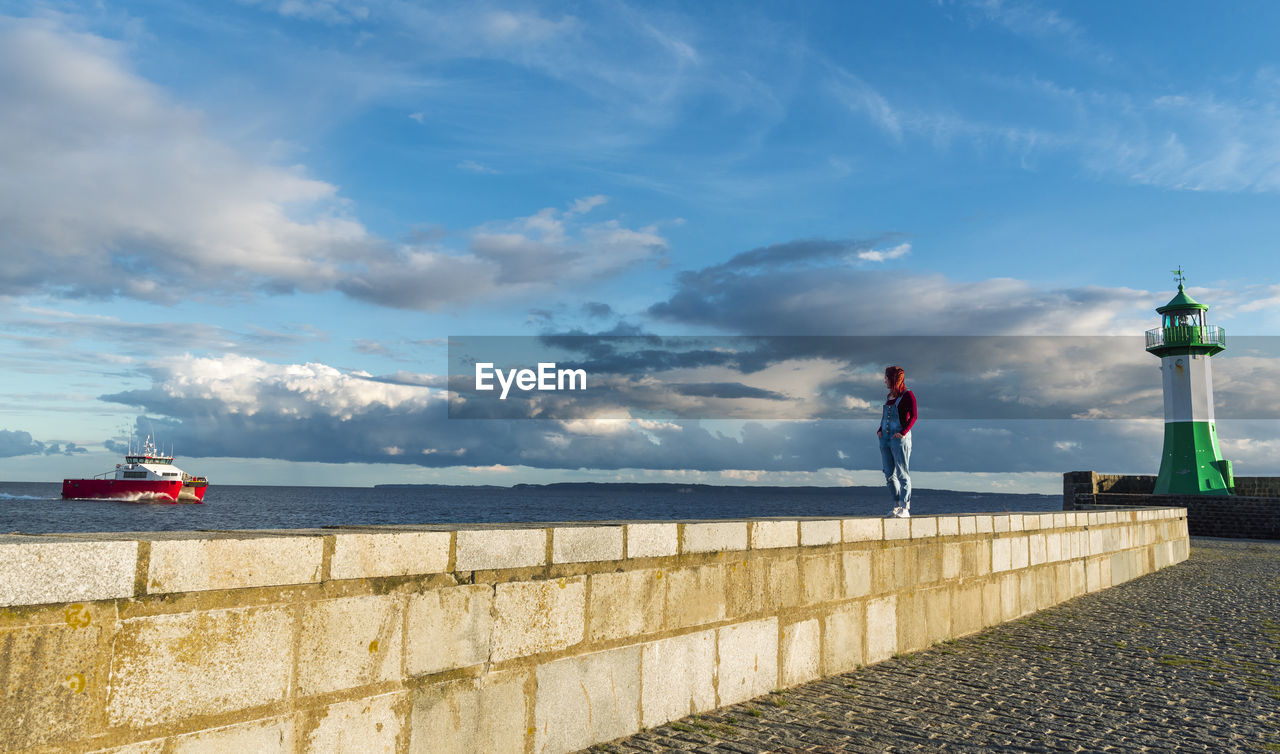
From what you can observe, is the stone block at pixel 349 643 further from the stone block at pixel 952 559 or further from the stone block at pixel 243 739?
the stone block at pixel 952 559

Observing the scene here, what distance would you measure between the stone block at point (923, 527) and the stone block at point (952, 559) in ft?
0.88

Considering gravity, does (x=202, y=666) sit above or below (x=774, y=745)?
above

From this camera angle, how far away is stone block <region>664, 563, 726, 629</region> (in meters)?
4.94

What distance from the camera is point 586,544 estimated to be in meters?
4.44

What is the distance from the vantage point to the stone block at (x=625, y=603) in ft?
14.7

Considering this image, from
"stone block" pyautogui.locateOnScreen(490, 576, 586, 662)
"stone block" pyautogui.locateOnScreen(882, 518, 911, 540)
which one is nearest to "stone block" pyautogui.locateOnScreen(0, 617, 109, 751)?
"stone block" pyautogui.locateOnScreen(490, 576, 586, 662)

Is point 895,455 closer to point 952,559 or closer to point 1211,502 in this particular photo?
point 952,559

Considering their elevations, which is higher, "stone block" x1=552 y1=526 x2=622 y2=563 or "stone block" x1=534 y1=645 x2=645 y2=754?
"stone block" x1=552 y1=526 x2=622 y2=563

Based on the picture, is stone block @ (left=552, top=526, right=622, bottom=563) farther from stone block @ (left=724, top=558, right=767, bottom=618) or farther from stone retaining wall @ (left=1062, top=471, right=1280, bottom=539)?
stone retaining wall @ (left=1062, top=471, right=1280, bottom=539)

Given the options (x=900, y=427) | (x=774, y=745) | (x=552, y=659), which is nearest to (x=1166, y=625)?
(x=900, y=427)

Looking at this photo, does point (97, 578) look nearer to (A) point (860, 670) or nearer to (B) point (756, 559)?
(B) point (756, 559)

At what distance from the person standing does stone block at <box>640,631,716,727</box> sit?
12.3 ft

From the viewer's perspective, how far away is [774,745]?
456 cm

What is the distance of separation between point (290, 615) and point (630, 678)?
209cm
